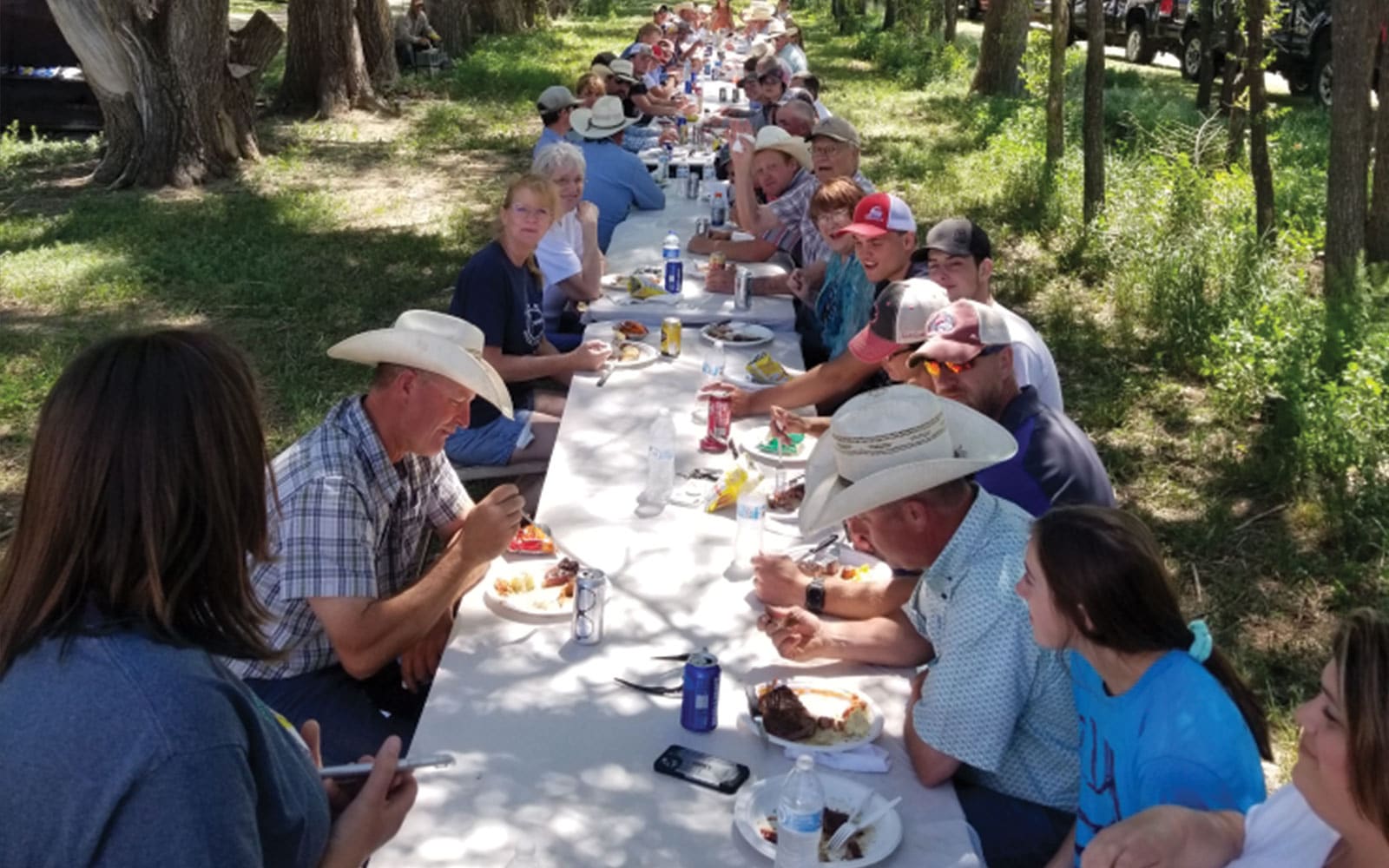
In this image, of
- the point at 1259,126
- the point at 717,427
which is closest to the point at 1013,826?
the point at 717,427

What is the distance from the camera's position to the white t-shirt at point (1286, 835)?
2277 millimetres

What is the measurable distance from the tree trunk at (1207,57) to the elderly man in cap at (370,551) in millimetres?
14289

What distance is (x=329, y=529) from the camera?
3.24m

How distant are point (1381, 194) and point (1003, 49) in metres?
10.8

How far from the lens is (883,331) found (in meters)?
4.59

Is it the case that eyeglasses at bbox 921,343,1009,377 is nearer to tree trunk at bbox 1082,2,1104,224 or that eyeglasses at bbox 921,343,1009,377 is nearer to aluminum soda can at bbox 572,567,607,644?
aluminum soda can at bbox 572,567,607,644

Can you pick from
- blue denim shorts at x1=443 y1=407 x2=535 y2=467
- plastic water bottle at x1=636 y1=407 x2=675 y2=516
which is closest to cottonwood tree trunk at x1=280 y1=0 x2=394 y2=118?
blue denim shorts at x1=443 y1=407 x2=535 y2=467

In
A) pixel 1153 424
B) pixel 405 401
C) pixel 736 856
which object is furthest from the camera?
pixel 1153 424

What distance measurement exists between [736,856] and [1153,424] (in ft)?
16.8

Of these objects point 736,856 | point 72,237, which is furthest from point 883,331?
point 72,237

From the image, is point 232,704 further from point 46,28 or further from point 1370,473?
point 46,28

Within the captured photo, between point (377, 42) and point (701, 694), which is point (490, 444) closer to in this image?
point (701, 694)

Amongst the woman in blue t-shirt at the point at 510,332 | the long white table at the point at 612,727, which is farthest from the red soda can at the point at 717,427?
the woman in blue t-shirt at the point at 510,332

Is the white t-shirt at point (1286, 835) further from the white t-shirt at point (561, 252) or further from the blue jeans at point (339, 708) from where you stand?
the white t-shirt at point (561, 252)
